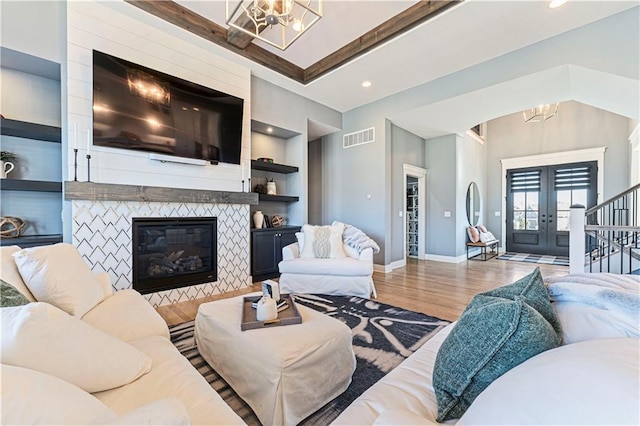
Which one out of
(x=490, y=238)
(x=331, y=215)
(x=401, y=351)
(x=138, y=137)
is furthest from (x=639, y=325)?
(x=490, y=238)

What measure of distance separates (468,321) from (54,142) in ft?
13.4

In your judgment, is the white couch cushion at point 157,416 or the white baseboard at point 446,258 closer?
the white couch cushion at point 157,416

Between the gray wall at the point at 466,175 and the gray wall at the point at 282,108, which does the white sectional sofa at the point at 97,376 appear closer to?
the gray wall at the point at 282,108

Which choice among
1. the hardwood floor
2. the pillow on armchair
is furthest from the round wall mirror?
the pillow on armchair

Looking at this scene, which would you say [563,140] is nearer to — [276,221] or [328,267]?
[328,267]

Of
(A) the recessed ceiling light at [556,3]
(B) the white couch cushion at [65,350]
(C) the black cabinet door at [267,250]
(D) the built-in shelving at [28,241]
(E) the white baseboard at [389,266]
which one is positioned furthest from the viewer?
(E) the white baseboard at [389,266]

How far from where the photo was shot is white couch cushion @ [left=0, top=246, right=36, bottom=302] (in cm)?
127

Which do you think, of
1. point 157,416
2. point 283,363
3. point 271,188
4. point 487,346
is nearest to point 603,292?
point 487,346

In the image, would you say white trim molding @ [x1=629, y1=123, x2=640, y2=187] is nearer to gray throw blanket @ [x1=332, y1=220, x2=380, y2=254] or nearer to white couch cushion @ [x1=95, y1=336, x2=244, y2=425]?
gray throw blanket @ [x1=332, y1=220, x2=380, y2=254]

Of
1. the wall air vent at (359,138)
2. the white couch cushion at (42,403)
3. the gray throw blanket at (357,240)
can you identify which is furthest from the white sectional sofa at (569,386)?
the wall air vent at (359,138)

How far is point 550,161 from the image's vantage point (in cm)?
661

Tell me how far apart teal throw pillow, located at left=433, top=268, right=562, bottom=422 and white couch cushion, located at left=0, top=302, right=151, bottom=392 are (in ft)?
3.67

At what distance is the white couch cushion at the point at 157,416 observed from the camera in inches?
23.4

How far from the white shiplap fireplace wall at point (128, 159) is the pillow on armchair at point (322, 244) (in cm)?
100
